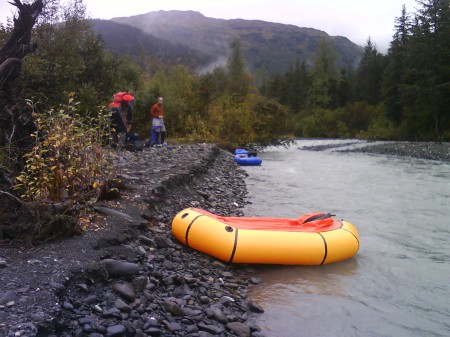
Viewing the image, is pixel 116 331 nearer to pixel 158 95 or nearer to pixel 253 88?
pixel 158 95

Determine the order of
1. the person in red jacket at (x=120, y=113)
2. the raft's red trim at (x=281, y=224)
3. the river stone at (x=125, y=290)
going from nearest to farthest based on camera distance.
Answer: the river stone at (x=125, y=290) < the raft's red trim at (x=281, y=224) < the person in red jacket at (x=120, y=113)

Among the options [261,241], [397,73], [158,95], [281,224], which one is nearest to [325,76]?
[397,73]

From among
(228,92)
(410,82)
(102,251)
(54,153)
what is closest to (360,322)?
(102,251)

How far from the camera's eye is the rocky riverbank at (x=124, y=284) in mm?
3351

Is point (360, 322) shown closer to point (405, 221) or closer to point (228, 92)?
point (405, 221)

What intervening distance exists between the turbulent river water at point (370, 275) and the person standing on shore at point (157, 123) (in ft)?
14.0

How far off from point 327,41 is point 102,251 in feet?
204

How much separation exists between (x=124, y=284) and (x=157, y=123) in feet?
34.8

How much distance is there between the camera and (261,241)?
571 cm

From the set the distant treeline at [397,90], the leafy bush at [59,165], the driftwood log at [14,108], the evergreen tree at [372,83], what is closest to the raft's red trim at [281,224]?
the leafy bush at [59,165]

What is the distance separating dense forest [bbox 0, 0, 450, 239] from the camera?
4914 millimetres

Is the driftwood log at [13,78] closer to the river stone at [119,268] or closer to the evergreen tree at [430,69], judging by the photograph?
the river stone at [119,268]

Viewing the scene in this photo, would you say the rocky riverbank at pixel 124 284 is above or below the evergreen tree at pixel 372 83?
below

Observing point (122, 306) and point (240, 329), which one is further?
point (240, 329)
